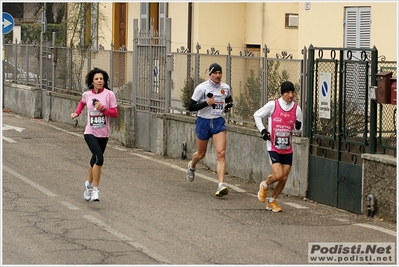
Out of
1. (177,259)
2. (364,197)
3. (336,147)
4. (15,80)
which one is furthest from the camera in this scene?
(15,80)

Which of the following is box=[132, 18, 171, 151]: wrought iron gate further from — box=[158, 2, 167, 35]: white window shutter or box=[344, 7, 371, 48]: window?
box=[158, 2, 167, 35]: white window shutter

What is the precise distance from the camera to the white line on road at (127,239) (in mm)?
9102

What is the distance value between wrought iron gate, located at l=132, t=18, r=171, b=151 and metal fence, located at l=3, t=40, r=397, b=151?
0.09m

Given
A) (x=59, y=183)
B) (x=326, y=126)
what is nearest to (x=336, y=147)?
(x=326, y=126)

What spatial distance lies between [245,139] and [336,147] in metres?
2.49

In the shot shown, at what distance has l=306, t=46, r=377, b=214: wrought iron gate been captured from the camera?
12.3m

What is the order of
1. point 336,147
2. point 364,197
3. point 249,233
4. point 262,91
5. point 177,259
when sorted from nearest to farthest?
point 177,259, point 249,233, point 364,197, point 336,147, point 262,91

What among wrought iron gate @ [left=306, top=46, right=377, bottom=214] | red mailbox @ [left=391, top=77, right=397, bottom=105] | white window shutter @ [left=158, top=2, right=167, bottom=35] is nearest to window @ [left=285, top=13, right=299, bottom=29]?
white window shutter @ [left=158, top=2, right=167, bottom=35]

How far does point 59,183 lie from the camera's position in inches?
551

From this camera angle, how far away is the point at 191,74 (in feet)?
58.9

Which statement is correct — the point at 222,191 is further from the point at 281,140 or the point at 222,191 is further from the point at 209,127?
the point at 281,140

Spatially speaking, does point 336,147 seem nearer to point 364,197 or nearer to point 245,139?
point 364,197

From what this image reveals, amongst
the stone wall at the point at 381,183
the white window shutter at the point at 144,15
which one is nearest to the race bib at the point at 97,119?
the stone wall at the point at 381,183

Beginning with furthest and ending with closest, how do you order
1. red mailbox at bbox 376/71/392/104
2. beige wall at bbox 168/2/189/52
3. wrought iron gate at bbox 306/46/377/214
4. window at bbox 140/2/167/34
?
window at bbox 140/2/167/34 < beige wall at bbox 168/2/189/52 < wrought iron gate at bbox 306/46/377/214 < red mailbox at bbox 376/71/392/104
